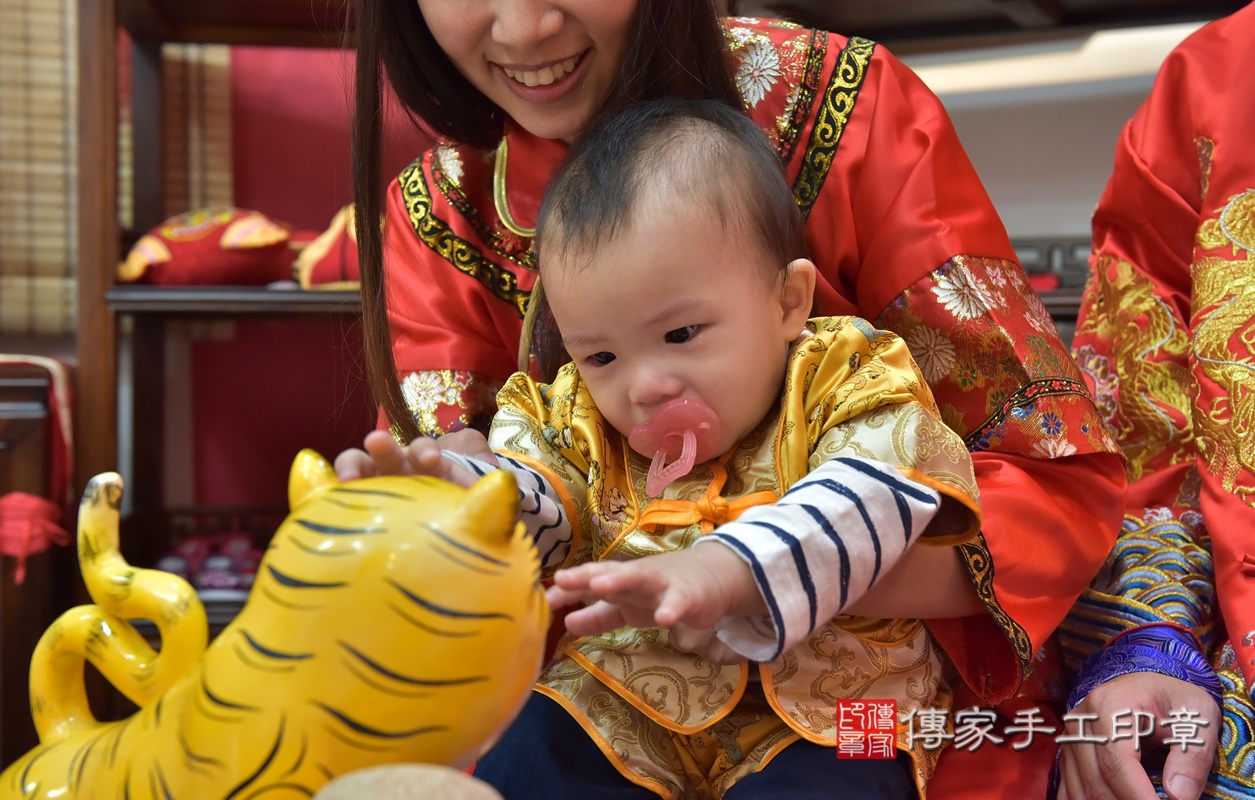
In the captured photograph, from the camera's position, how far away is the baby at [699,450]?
0.75 meters

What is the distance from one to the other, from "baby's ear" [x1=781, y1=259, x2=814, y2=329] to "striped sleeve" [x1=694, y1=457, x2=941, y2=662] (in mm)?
165

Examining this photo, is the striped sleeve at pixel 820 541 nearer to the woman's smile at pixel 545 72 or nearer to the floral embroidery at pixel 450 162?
the woman's smile at pixel 545 72

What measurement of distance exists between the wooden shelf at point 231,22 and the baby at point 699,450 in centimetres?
129

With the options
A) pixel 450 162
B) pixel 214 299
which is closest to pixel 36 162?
pixel 214 299

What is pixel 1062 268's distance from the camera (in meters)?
1.90

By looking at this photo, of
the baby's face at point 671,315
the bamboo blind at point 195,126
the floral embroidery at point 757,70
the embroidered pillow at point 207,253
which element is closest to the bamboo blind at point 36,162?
the bamboo blind at point 195,126

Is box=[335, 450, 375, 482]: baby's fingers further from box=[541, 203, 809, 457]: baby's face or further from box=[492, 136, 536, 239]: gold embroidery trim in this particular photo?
box=[492, 136, 536, 239]: gold embroidery trim

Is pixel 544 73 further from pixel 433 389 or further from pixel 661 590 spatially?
pixel 661 590

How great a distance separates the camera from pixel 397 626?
47cm

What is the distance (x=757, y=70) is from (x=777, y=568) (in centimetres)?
58

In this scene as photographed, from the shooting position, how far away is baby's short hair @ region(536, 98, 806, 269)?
2.52ft

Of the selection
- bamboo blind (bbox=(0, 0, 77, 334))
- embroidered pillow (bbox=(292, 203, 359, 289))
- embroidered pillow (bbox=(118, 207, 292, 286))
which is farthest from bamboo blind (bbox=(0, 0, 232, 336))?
embroidered pillow (bbox=(292, 203, 359, 289))

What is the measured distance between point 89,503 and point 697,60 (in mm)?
613

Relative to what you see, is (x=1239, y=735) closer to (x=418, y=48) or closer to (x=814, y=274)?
(x=814, y=274)
